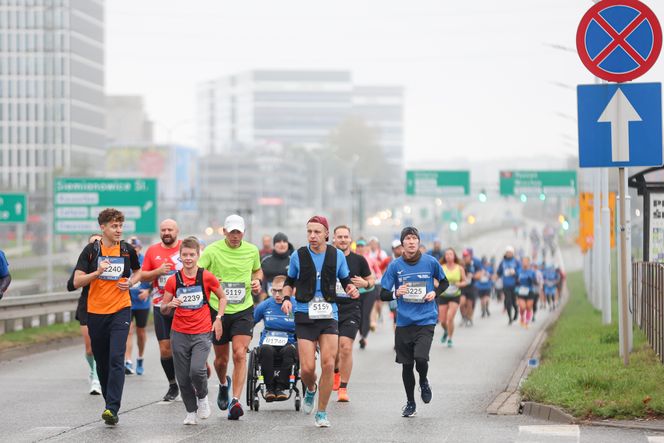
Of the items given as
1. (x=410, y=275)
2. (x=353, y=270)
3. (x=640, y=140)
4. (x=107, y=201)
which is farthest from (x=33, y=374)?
(x=107, y=201)

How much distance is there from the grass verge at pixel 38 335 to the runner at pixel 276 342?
348 inches

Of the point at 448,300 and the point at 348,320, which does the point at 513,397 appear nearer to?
the point at 348,320

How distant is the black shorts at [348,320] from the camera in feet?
50.2

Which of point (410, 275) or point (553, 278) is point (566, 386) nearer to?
point (410, 275)

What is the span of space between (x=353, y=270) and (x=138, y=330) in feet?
15.6

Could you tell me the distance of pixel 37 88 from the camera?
141 m

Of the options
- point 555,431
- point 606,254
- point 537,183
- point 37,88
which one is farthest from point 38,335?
point 37,88

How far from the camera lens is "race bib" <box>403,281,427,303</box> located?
44.0 ft

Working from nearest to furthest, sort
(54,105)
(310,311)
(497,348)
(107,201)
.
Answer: (310,311)
(497,348)
(107,201)
(54,105)

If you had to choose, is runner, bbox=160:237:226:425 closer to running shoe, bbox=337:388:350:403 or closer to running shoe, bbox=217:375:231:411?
running shoe, bbox=217:375:231:411

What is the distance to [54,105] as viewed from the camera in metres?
142

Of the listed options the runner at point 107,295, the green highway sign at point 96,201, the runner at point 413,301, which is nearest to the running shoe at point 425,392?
the runner at point 413,301

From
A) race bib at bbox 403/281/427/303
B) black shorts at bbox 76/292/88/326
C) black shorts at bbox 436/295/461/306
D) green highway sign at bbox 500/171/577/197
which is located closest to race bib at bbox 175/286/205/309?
black shorts at bbox 76/292/88/326

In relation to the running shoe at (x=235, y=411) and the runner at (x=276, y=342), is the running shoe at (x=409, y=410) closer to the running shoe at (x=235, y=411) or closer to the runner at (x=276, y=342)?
the runner at (x=276, y=342)
